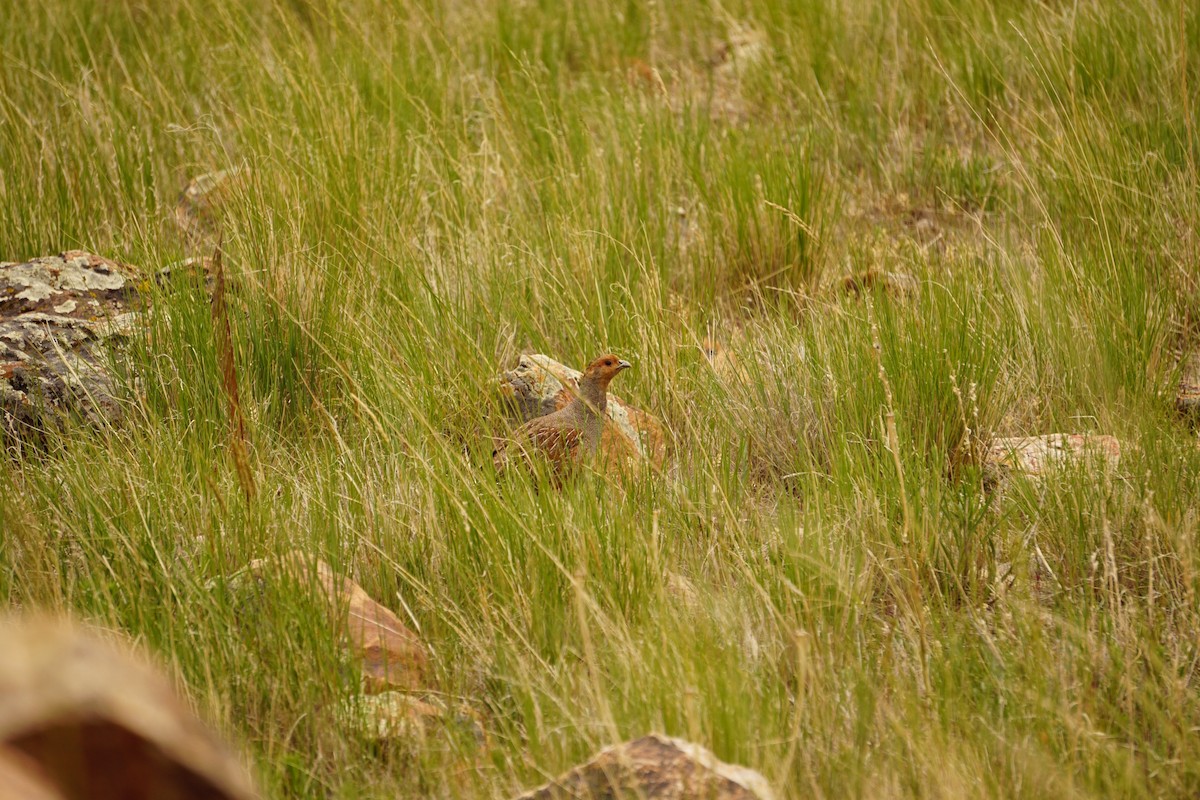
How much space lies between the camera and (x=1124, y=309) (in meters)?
3.78

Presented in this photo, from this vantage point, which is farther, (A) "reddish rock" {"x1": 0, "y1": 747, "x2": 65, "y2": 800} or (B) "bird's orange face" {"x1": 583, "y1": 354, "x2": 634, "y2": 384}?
(B) "bird's orange face" {"x1": 583, "y1": 354, "x2": 634, "y2": 384}

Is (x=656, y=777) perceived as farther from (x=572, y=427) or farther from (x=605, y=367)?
(x=605, y=367)

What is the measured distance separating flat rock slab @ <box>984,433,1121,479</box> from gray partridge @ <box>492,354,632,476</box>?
121 cm

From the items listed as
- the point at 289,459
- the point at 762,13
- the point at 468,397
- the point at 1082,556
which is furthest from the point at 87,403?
the point at 762,13

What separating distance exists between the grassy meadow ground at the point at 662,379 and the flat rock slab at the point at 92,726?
0.83m

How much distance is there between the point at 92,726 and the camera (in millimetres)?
1209

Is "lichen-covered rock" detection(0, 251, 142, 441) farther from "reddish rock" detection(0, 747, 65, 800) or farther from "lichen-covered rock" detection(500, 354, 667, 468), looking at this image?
"reddish rock" detection(0, 747, 65, 800)

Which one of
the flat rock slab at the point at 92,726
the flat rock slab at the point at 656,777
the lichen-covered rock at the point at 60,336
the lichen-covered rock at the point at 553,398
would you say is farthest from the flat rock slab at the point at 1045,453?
the lichen-covered rock at the point at 60,336

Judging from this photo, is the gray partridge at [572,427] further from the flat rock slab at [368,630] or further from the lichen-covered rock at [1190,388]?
the lichen-covered rock at [1190,388]

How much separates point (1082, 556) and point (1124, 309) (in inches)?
49.4

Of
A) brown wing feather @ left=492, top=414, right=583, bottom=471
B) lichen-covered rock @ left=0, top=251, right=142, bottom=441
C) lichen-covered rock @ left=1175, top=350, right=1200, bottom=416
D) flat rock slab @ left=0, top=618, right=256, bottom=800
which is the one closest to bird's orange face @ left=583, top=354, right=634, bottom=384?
brown wing feather @ left=492, top=414, right=583, bottom=471

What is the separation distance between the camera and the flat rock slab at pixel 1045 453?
309 cm

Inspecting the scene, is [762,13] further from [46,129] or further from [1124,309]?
[46,129]

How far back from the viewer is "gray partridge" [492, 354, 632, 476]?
11.5 ft
